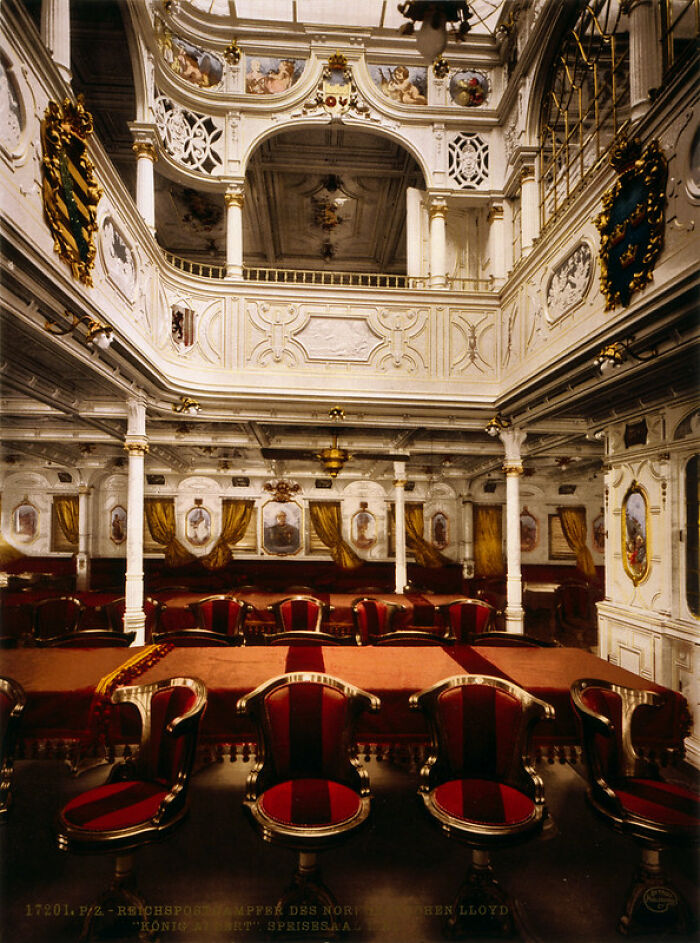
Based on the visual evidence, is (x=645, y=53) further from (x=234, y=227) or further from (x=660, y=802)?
(x=234, y=227)

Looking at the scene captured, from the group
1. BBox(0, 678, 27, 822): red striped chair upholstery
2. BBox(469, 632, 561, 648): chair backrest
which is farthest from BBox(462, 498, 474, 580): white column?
BBox(0, 678, 27, 822): red striped chair upholstery

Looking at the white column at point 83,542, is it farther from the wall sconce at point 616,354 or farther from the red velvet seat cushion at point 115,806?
the wall sconce at point 616,354

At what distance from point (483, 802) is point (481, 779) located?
28 centimetres

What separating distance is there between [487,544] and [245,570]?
7327 millimetres

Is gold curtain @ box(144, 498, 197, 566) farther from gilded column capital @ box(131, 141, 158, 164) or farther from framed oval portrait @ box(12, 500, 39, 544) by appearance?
gilded column capital @ box(131, 141, 158, 164)

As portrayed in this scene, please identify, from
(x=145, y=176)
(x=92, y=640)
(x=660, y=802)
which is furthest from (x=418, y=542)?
(x=660, y=802)

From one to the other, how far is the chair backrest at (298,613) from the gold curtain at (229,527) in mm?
→ 8396

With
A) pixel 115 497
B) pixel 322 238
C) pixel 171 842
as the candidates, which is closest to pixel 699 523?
pixel 171 842

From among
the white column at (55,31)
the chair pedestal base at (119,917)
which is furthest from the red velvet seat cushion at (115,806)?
the white column at (55,31)

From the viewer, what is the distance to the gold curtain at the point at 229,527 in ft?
47.2

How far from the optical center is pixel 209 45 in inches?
313

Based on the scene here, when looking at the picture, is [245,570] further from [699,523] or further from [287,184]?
[699,523]

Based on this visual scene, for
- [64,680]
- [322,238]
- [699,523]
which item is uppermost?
[322,238]

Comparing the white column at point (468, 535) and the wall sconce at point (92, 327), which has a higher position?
the wall sconce at point (92, 327)
